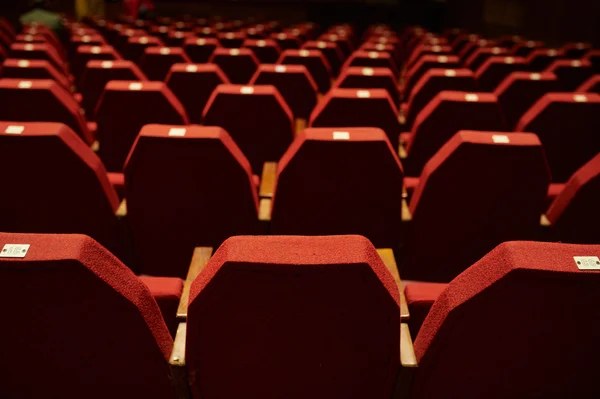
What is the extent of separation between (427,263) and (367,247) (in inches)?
29.5

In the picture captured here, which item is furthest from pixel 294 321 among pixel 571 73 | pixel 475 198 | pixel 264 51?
pixel 264 51

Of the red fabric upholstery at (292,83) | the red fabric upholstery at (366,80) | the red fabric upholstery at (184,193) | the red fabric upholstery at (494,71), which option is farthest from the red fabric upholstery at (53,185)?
the red fabric upholstery at (494,71)

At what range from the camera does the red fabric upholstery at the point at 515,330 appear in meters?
0.53

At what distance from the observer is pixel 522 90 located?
2062mm

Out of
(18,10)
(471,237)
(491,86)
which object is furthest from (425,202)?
(18,10)

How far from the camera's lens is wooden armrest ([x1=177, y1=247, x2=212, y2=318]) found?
0.81 m

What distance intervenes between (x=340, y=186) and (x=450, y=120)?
0.61 meters

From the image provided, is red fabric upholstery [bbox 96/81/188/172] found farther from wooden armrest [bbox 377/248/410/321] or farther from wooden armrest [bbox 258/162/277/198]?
wooden armrest [bbox 377/248/410/321]

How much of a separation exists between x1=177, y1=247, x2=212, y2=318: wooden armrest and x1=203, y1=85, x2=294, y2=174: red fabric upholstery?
61 cm

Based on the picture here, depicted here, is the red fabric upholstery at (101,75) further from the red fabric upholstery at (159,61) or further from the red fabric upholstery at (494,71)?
the red fabric upholstery at (494,71)

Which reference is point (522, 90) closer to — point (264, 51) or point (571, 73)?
point (571, 73)

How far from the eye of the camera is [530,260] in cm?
53

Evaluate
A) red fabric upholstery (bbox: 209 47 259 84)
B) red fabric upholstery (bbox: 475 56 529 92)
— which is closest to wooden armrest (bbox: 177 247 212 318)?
red fabric upholstery (bbox: 209 47 259 84)

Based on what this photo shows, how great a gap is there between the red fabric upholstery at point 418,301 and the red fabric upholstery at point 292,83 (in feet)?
4.23
